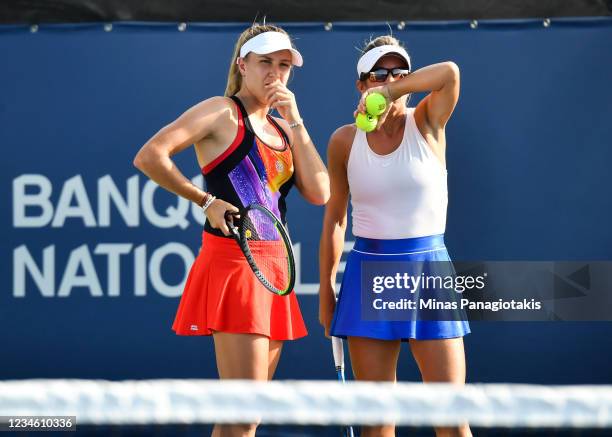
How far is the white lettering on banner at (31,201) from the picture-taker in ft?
15.1

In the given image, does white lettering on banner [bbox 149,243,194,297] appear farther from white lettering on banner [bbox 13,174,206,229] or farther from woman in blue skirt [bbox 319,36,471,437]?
woman in blue skirt [bbox 319,36,471,437]

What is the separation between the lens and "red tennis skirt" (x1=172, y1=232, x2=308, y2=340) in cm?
320

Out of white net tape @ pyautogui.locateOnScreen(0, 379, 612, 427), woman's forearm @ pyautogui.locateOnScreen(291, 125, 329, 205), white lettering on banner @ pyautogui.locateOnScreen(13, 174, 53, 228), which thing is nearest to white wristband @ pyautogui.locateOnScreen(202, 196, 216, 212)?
woman's forearm @ pyautogui.locateOnScreen(291, 125, 329, 205)

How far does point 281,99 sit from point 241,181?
281mm

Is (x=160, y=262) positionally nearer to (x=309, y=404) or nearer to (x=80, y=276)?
(x=80, y=276)

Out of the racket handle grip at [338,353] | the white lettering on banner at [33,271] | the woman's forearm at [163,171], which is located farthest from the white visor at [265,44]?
the white lettering on banner at [33,271]

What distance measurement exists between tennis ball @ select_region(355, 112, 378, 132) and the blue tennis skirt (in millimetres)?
375

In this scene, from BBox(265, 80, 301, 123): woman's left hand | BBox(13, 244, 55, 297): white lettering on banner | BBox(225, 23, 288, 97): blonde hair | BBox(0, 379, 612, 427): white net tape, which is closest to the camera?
BBox(0, 379, 612, 427): white net tape

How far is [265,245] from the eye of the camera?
10.9 feet

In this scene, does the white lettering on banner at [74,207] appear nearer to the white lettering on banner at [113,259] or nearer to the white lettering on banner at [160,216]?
the white lettering on banner at [113,259]

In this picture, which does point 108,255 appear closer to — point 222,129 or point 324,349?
point 324,349

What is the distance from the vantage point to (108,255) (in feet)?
15.1

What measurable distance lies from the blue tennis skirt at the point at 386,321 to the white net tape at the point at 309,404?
38.1 inches

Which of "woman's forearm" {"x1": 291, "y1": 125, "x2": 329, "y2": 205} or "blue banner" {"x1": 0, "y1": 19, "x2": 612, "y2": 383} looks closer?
"woman's forearm" {"x1": 291, "y1": 125, "x2": 329, "y2": 205}
